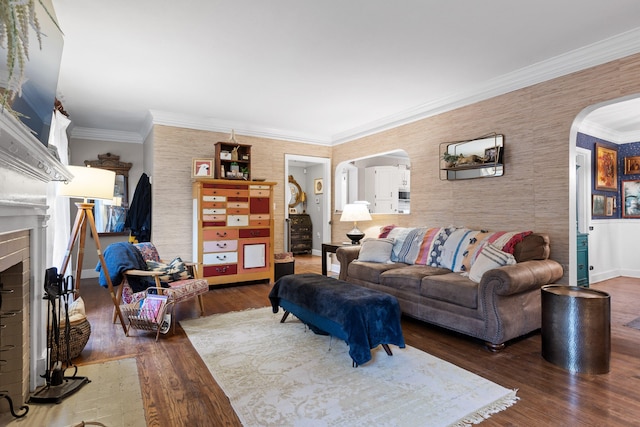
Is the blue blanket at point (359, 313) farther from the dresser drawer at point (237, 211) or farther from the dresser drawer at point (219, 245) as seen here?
the dresser drawer at point (237, 211)

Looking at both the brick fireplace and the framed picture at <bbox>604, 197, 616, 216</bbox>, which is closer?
the brick fireplace

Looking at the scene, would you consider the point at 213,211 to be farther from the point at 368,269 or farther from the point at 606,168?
the point at 606,168

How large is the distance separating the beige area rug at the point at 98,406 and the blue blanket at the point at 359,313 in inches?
52.1

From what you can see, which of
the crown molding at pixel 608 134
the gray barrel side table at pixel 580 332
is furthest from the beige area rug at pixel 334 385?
the crown molding at pixel 608 134

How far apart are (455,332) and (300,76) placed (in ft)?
9.97

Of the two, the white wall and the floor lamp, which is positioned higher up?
the floor lamp

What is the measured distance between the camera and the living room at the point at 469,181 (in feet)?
10.00

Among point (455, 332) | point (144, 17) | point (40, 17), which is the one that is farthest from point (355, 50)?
point (455, 332)

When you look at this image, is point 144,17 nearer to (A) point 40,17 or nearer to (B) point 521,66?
(A) point 40,17

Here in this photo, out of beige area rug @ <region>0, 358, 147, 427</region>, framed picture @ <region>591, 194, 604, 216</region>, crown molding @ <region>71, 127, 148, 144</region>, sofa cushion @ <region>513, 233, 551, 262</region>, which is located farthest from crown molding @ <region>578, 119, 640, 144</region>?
crown molding @ <region>71, 127, 148, 144</region>

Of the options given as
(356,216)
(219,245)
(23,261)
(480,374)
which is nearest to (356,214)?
(356,216)

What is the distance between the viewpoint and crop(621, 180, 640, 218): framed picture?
5.67 meters

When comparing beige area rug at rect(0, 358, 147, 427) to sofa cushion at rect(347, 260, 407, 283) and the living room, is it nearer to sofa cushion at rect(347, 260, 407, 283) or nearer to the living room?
the living room

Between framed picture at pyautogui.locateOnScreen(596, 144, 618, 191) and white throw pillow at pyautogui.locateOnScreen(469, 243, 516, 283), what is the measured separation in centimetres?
371
